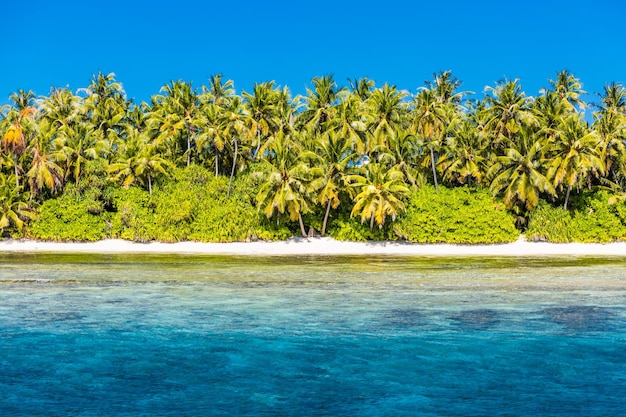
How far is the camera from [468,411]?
10586 millimetres

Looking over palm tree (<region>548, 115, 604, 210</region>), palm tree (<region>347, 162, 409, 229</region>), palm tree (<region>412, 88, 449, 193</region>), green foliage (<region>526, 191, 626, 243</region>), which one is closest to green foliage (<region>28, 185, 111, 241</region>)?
palm tree (<region>347, 162, 409, 229</region>)

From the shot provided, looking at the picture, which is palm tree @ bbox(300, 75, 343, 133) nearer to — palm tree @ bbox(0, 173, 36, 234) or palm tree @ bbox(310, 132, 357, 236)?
palm tree @ bbox(310, 132, 357, 236)

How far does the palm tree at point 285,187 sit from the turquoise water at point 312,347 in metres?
23.6

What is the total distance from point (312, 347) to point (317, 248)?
4085 centimetres

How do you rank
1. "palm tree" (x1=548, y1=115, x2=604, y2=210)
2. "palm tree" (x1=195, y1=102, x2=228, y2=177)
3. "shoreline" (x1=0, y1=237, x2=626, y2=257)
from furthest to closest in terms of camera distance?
1. "palm tree" (x1=195, y1=102, x2=228, y2=177)
2. "palm tree" (x1=548, y1=115, x2=604, y2=210)
3. "shoreline" (x1=0, y1=237, x2=626, y2=257)

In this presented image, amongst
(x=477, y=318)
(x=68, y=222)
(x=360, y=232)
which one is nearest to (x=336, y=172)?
(x=360, y=232)

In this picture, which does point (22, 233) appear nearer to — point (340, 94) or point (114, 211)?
point (114, 211)

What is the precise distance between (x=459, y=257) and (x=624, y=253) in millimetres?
13310

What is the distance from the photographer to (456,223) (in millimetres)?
56594

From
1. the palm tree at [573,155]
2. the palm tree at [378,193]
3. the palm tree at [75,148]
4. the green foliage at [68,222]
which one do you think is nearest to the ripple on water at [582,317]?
the palm tree at [378,193]

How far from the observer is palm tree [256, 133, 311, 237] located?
53750 mm

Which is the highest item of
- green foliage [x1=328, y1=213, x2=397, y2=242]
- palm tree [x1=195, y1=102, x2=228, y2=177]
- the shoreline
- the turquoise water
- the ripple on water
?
palm tree [x1=195, y1=102, x2=228, y2=177]

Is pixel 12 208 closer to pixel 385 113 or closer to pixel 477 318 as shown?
pixel 385 113

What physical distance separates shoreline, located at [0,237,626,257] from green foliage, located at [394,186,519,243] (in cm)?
59
